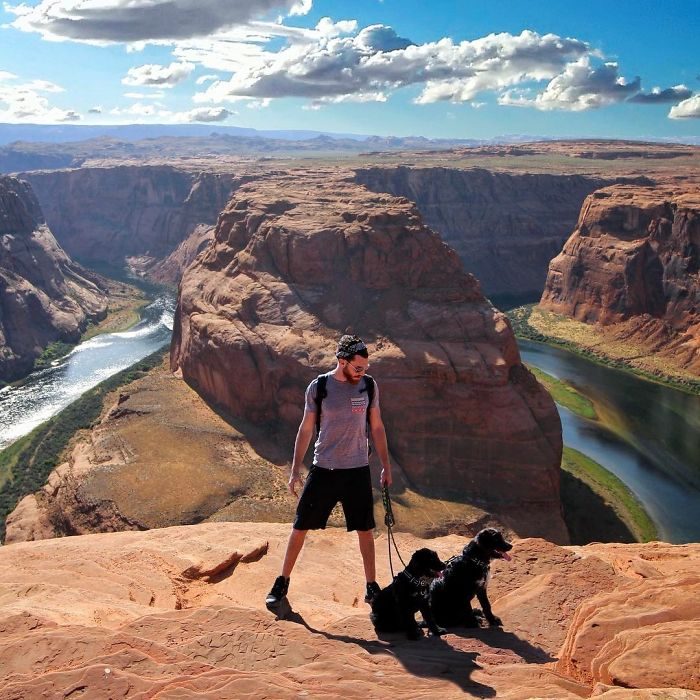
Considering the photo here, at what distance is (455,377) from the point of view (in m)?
32.9

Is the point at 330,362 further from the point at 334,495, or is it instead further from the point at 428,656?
the point at 428,656

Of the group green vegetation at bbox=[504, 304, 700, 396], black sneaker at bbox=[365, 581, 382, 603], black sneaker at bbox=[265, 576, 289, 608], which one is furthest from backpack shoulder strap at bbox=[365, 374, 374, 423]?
green vegetation at bbox=[504, 304, 700, 396]

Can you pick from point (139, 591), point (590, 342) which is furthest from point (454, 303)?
point (590, 342)

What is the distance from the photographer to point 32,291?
256ft

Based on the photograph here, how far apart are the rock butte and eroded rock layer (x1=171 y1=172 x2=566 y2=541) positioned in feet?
66.7

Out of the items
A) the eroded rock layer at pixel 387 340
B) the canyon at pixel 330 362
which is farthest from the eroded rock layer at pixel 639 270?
the canyon at pixel 330 362

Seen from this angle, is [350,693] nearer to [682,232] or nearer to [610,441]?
[610,441]

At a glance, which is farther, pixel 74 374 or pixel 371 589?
pixel 74 374

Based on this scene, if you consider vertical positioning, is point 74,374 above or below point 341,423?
below

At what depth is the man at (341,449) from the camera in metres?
8.19

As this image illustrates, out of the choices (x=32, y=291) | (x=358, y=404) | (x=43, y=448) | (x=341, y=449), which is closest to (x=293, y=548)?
(x=341, y=449)

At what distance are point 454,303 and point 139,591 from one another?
28764 millimetres

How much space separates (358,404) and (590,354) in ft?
209

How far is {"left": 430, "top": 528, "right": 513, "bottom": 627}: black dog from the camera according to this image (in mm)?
8570
